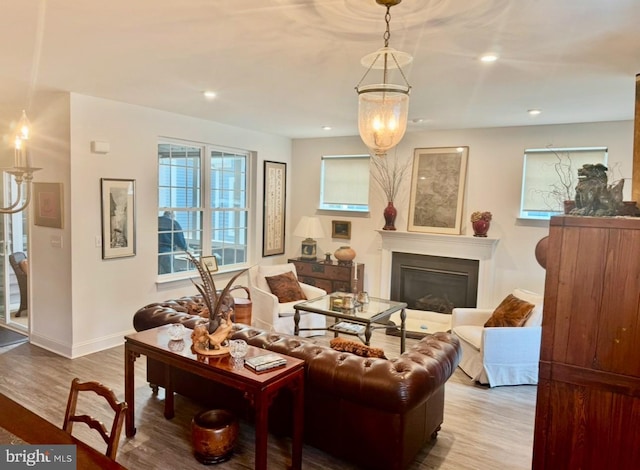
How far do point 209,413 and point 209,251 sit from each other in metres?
3.47

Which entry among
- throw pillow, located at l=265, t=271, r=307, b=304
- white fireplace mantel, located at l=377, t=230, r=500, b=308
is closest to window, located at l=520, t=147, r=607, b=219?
white fireplace mantel, located at l=377, t=230, r=500, b=308

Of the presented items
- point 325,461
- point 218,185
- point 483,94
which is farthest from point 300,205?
point 325,461

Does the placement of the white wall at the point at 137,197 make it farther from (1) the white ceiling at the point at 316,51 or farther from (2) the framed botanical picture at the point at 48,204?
(1) the white ceiling at the point at 316,51

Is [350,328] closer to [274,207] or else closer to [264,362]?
[264,362]

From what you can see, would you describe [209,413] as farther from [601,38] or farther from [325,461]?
[601,38]

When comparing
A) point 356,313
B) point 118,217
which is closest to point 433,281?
point 356,313

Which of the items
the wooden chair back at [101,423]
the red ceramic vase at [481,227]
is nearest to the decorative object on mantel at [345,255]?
the red ceramic vase at [481,227]

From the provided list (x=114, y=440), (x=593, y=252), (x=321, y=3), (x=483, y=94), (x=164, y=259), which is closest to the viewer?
(x=114, y=440)

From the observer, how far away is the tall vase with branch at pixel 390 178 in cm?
632

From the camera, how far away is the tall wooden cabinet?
75.2 inches

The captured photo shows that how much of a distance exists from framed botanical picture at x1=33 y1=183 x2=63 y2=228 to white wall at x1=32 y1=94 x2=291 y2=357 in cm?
8

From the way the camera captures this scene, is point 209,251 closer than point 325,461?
No

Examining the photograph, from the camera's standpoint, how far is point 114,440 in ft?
5.05

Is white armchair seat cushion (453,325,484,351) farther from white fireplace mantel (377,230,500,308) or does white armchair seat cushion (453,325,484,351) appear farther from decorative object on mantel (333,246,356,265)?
decorative object on mantel (333,246,356,265)
